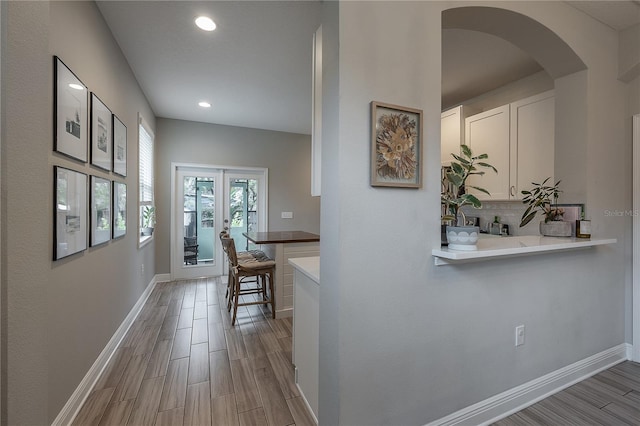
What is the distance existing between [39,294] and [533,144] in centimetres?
353

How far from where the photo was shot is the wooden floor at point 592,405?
1.56 m

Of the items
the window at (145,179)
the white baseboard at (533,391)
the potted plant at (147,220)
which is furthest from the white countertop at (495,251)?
the potted plant at (147,220)

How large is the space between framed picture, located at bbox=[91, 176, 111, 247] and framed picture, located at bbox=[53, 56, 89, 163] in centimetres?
27

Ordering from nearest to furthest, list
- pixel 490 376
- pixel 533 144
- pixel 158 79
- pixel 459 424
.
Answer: pixel 459 424, pixel 490 376, pixel 533 144, pixel 158 79

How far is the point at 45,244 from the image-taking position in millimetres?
971

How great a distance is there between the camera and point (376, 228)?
123 centimetres

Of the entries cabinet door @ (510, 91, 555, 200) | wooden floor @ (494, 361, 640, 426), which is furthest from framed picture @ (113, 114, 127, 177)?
cabinet door @ (510, 91, 555, 200)

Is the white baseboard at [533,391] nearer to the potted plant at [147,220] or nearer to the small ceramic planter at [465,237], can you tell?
the small ceramic planter at [465,237]

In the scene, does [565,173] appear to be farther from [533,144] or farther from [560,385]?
[560,385]

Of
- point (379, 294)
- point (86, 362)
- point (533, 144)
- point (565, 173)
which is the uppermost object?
point (533, 144)

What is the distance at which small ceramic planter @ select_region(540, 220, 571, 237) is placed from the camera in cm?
188

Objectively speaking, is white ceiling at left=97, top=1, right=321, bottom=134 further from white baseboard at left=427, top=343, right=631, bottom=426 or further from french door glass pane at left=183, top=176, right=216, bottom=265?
white baseboard at left=427, top=343, right=631, bottom=426

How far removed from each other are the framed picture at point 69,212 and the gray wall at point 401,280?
4.66ft

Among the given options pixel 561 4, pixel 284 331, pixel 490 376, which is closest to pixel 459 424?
pixel 490 376
